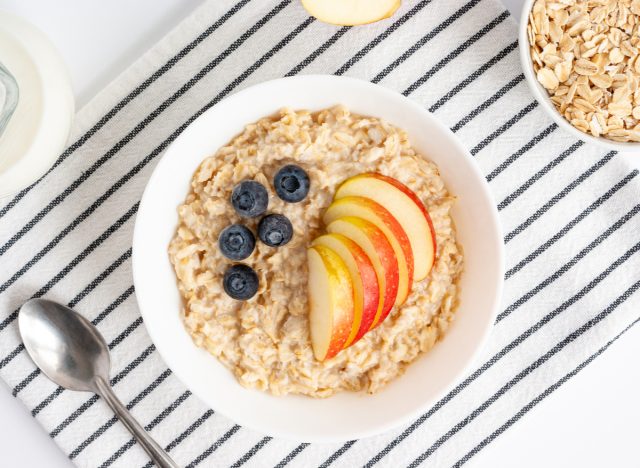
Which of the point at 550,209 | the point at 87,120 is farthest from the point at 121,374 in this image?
the point at 550,209

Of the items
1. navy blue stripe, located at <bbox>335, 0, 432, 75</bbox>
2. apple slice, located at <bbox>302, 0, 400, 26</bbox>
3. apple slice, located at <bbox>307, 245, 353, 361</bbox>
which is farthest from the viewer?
navy blue stripe, located at <bbox>335, 0, 432, 75</bbox>

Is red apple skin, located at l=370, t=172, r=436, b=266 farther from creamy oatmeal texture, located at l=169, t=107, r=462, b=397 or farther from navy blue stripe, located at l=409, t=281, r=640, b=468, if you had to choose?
navy blue stripe, located at l=409, t=281, r=640, b=468

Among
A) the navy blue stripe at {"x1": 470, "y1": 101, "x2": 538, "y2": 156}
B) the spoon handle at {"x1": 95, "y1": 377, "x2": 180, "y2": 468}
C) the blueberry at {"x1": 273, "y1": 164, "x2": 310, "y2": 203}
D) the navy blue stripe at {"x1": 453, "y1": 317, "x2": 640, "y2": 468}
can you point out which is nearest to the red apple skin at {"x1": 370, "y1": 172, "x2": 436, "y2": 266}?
the blueberry at {"x1": 273, "y1": 164, "x2": 310, "y2": 203}

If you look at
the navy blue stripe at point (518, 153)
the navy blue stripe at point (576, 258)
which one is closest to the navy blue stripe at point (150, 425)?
the navy blue stripe at point (576, 258)

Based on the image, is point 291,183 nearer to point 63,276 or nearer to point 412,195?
point 412,195

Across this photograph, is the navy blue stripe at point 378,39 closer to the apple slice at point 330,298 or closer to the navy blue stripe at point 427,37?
the navy blue stripe at point 427,37

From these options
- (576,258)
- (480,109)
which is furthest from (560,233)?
(480,109)
